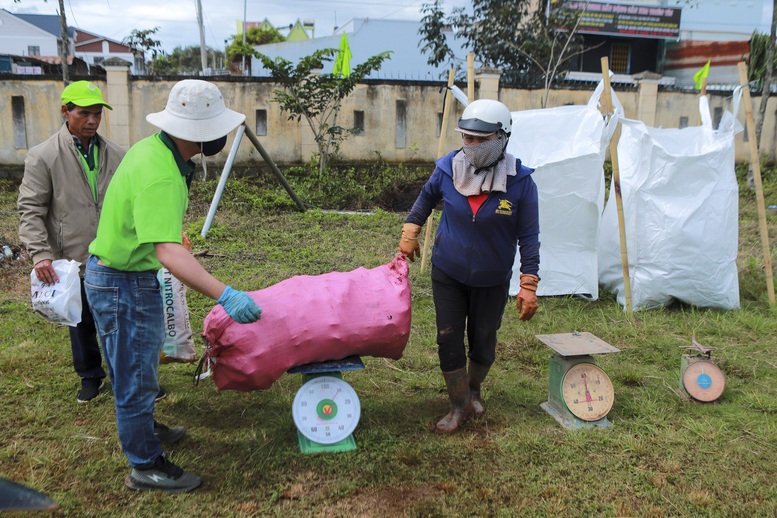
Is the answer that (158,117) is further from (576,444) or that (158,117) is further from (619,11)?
(619,11)

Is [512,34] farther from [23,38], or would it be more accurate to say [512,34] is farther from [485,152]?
[23,38]

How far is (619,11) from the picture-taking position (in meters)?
25.4

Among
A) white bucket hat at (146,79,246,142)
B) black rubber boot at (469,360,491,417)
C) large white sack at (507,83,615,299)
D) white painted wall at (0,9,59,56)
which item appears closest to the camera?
white bucket hat at (146,79,246,142)

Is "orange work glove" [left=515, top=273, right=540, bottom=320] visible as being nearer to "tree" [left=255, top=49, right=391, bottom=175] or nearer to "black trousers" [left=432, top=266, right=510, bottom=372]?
"black trousers" [left=432, top=266, right=510, bottom=372]

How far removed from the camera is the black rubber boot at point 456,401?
137 inches

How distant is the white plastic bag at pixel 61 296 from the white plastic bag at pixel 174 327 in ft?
1.50

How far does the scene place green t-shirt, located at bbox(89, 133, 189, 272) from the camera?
2.46m

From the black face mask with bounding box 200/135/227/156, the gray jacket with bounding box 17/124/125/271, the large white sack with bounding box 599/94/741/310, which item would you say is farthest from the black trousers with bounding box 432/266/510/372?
the large white sack with bounding box 599/94/741/310

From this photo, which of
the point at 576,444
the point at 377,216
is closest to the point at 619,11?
the point at 377,216

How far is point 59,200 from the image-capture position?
3.57 meters

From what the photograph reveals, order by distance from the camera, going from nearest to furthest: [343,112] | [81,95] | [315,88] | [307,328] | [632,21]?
[307,328] < [81,95] < [315,88] < [343,112] < [632,21]

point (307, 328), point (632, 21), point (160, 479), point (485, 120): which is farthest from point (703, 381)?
point (632, 21)

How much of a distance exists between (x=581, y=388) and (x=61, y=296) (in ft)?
9.25

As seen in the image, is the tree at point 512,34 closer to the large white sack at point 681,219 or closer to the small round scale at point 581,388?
the large white sack at point 681,219
